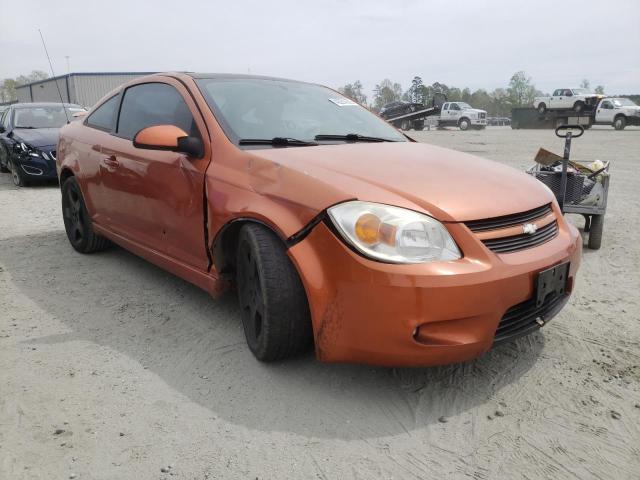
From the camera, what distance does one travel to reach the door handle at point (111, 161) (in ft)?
12.6

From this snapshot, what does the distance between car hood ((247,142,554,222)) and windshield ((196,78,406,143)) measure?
0.95ft

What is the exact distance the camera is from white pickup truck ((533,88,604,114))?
105ft

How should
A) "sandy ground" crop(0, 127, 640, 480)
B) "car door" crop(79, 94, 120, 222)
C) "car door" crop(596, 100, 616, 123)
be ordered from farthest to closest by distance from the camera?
"car door" crop(596, 100, 616, 123)
"car door" crop(79, 94, 120, 222)
"sandy ground" crop(0, 127, 640, 480)

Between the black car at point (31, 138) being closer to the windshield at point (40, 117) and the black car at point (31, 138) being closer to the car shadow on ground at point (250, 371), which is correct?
the windshield at point (40, 117)

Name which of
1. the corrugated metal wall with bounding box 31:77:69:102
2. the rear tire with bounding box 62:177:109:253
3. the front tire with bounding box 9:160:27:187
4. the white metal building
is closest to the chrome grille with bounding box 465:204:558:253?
the rear tire with bounding box 62:177:109:253

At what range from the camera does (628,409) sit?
229cm

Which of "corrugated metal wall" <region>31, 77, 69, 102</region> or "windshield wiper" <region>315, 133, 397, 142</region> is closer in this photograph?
"windshield wiper" <region>315, 133, 397, 142</region>

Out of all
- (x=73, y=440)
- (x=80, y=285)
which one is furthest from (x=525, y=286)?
(x=80, y=285)

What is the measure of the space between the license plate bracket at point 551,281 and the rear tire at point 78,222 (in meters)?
3.65

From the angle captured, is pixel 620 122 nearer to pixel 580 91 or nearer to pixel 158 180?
pixel 580 91

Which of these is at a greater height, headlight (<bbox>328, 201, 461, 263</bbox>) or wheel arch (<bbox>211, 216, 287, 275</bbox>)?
headlight (<bbox>328, 201, 461, 263</bbox>)

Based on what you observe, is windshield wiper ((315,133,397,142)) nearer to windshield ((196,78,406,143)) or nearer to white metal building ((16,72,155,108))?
windshield ((196,78,406,143))

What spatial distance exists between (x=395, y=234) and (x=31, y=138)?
8.84 metres

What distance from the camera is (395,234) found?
2.15 meters
